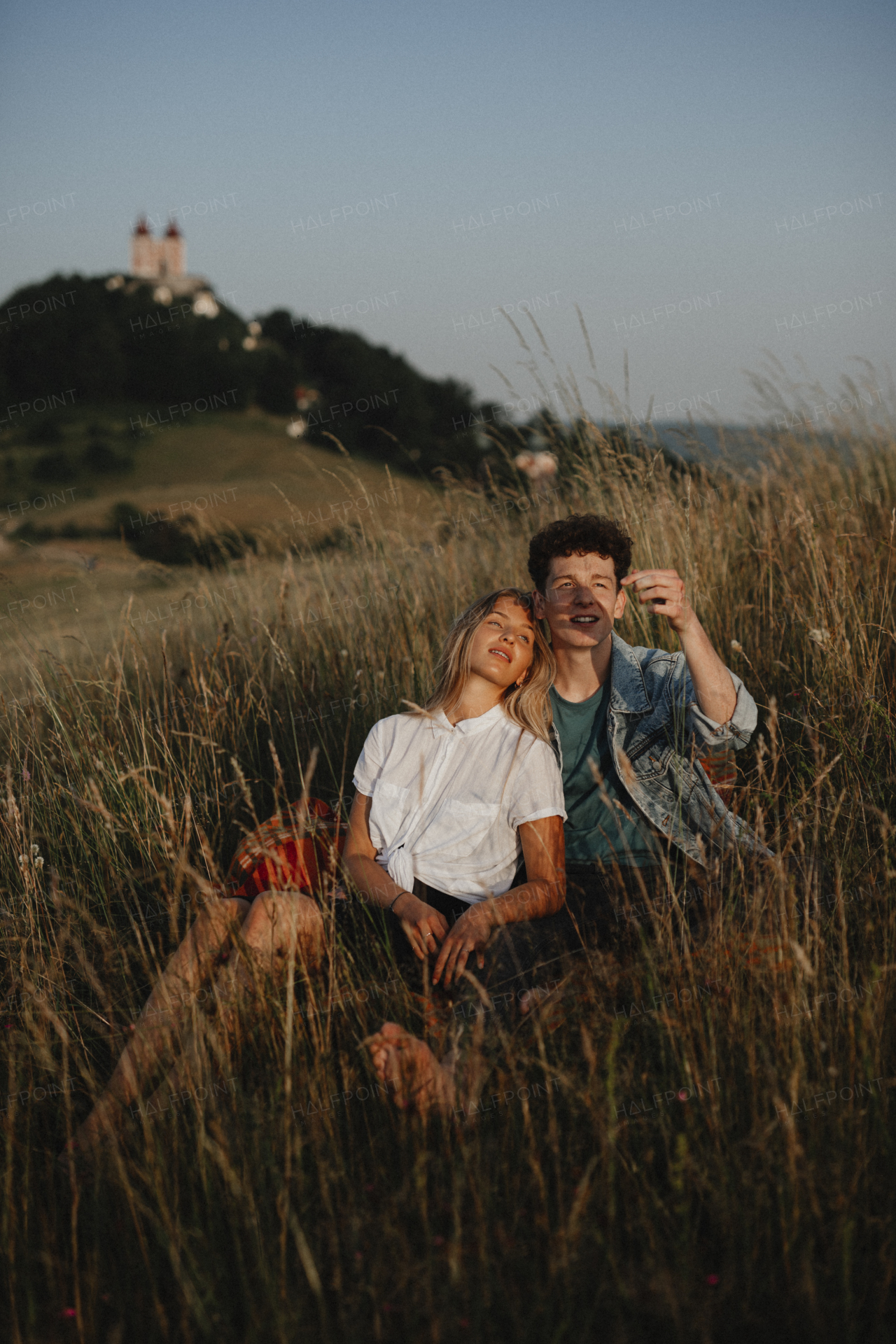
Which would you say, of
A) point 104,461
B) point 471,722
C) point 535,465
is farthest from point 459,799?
point 104,461

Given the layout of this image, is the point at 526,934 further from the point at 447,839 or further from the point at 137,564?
the point at 137,564

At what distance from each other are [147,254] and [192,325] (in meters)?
33.0

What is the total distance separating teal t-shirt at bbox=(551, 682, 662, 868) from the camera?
7.82 ft

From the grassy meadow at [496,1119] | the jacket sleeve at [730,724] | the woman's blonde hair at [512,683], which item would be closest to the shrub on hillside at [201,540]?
the grassy meadow at [496,1119]

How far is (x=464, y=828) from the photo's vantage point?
234cm

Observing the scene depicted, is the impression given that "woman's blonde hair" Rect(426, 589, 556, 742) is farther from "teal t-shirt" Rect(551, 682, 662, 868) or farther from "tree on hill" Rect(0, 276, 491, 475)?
"tree on hill" Rect(0, 276, 491, 475)

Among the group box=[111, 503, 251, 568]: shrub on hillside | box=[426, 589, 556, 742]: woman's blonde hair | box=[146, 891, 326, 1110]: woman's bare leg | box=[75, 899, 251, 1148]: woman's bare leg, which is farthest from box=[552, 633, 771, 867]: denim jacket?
box=[111, 503, 251, 568]: shrub on hillside

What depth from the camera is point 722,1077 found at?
1.65 m

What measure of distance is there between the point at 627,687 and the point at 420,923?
3.07ft

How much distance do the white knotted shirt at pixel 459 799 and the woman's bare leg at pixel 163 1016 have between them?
1.57ft

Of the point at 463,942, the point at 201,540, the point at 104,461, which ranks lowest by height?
the point at 463,942

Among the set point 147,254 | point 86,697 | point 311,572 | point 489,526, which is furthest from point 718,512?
point 147,254

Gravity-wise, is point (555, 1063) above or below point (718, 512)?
below

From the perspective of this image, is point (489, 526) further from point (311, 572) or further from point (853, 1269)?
point (853, 1269)
